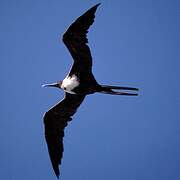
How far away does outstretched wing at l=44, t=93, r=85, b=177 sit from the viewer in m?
10.3

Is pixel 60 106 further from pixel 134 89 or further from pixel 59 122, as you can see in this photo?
pixel 134 89

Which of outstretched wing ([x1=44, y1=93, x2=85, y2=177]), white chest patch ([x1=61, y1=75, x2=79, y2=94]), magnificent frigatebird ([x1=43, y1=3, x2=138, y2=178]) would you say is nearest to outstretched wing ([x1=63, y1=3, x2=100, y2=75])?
magnificent frigatebird ([x1=43, y1=3, x2=138, y2=178])

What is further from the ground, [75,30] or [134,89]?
[75,30]

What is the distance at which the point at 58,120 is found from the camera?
34.0ft

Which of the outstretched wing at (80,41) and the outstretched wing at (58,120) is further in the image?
the outstretched wing at (58,120)

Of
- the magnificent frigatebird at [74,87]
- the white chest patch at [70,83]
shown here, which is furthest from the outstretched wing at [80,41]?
the white chest patch at [70,83]

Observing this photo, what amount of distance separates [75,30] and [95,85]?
3.95ft

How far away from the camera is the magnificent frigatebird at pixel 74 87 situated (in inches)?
349

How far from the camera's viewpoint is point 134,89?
332 inches

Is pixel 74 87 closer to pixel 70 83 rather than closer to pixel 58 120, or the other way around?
pixel 70 83

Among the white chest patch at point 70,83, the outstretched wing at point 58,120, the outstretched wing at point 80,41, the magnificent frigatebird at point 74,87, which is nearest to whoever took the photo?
the outstretched wing at point 80,41

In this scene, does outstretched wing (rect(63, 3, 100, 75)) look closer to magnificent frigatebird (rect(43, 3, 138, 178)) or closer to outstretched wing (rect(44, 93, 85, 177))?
magnificent frigatebird (rect(43, 3, 138, 178))

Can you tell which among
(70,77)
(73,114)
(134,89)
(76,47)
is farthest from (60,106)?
(134,89)

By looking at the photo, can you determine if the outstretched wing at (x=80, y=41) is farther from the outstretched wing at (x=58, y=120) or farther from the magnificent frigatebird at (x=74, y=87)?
the outstretched wing at (x=58, y=120)
